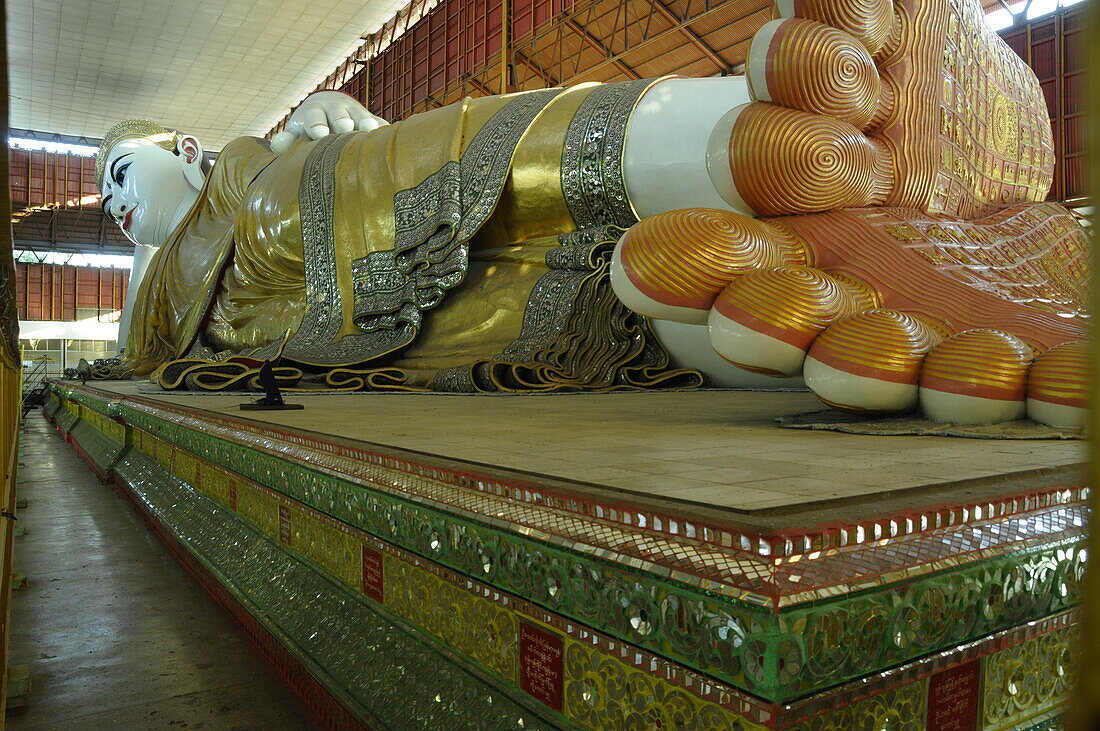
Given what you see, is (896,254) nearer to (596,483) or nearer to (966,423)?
(966,423)

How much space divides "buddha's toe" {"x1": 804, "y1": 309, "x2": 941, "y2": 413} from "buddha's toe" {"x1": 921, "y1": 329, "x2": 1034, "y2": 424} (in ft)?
0.08

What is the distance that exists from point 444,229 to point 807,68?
1722 mm

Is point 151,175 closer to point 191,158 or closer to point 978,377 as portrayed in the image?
point 191,158

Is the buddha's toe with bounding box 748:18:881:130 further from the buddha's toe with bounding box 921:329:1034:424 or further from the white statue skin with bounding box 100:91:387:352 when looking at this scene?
the white statue skin with bounding box 100:91:387:352

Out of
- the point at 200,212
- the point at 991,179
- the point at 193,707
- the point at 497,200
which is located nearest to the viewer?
the point at 193,707

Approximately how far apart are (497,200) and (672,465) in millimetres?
2069

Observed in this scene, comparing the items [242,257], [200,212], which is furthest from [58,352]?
[242,257]

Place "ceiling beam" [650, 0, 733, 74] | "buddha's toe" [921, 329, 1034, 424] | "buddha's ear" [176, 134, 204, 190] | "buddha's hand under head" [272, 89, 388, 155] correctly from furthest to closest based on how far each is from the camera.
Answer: "ceiling beam" [650, 0, 733, 74] → "buddha's ear" [176, 134, 204, 190] → "buddha's hand under head" [272, 89, 388, 155] → "buddha's toe" [921, 329, 1034, 424]

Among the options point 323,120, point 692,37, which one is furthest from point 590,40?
point 323,120

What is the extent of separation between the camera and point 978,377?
91 centimetres

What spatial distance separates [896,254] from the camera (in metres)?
1.18

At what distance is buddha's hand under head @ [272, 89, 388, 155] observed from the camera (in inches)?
151

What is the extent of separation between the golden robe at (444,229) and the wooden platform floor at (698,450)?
102 centimetres

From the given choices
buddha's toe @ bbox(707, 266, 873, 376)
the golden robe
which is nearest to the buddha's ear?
the golden robe
